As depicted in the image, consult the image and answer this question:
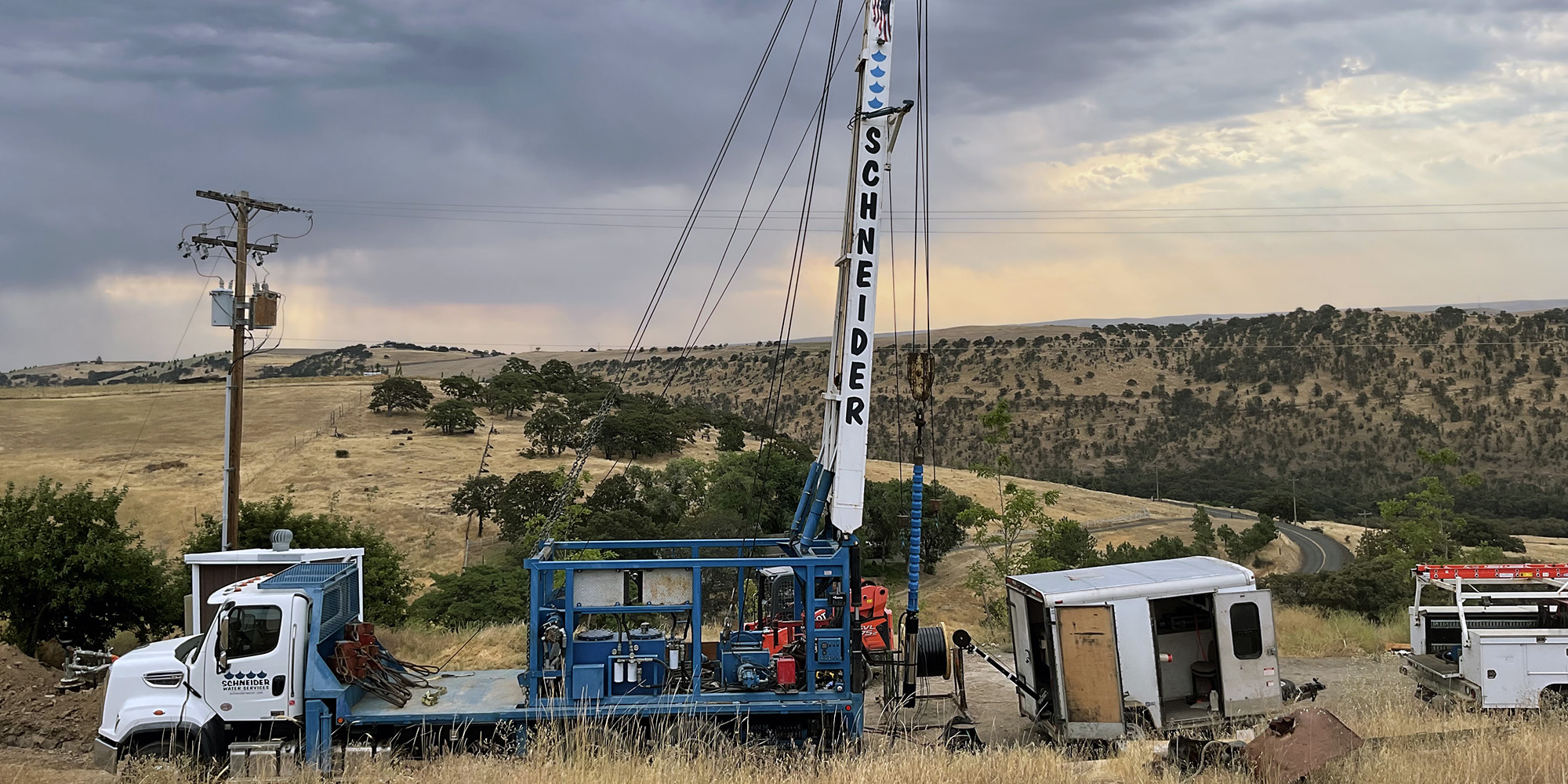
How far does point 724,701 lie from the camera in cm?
1187

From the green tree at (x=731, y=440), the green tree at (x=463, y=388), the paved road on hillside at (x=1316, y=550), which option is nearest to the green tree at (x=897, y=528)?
the green tree at (x=731, y=440)

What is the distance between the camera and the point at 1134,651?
41.3ft

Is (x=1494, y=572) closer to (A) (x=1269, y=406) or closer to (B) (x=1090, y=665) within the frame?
(B) (x=1090, y=665)

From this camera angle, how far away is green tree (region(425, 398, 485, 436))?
71.7 meters

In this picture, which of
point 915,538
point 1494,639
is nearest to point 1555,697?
point 1494,639

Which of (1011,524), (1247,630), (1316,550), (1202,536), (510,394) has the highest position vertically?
(510,394)

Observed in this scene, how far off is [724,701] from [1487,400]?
94.9 meters

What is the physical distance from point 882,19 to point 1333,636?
55.1 ft

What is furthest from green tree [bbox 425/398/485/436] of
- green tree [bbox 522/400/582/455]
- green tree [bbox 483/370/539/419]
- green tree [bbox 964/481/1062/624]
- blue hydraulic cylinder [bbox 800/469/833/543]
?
blue hydraulic cylinder [bbox 800/469/833/543]

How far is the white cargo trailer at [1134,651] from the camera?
490 inches

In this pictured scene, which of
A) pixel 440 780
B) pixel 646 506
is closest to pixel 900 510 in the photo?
pixel 646 506

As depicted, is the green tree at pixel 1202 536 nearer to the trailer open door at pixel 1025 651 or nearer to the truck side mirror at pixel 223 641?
the trailer open door at pixel 1025 651

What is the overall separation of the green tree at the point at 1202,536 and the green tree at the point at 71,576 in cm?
4165

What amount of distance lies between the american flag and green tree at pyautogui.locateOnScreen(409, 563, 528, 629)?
19.9 metres
